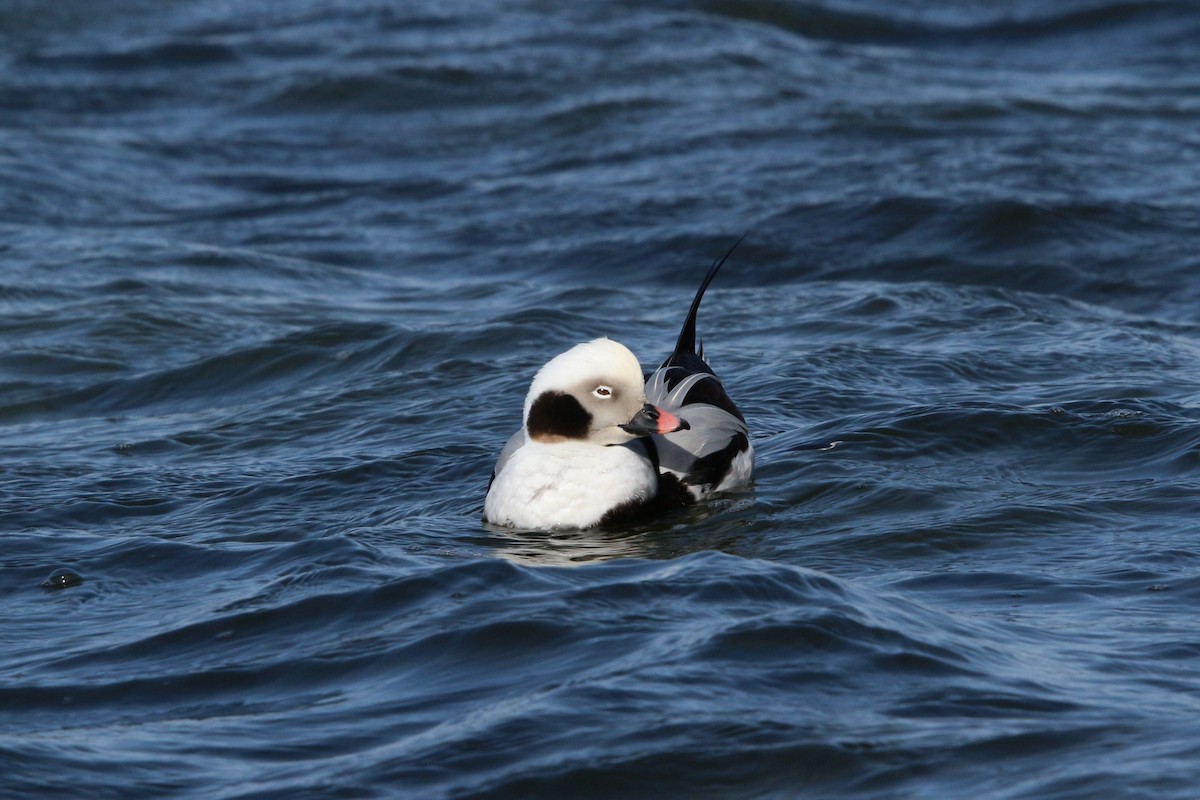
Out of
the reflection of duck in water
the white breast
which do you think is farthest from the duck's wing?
the white breast

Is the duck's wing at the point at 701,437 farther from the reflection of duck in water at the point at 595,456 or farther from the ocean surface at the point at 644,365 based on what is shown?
the ocean surface at the point at 644,365

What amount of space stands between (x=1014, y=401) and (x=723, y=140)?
797 cm

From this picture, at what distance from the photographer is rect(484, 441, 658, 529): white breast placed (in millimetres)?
7055

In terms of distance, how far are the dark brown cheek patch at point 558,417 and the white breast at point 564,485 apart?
4 cm

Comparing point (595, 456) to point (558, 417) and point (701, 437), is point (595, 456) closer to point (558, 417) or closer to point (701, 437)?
point (558, 417)

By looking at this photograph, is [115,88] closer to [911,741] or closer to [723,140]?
[723,140]

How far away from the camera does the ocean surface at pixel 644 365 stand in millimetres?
5121

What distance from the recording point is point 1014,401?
8617 millimetres

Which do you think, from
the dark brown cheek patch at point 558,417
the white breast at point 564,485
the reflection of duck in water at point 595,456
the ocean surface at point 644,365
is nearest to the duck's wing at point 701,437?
→ the reflection of duck in water at point 595,456

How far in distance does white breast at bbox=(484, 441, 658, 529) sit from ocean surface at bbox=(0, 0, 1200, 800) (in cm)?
14

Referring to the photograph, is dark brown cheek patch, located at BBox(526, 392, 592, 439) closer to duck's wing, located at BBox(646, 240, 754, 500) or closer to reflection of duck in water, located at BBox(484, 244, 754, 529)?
reflection of duck in water, located at BBox(484, 244, 754, 529)

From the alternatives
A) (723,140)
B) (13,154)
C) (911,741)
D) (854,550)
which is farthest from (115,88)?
(911,741)

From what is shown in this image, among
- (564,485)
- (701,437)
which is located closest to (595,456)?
(564,485)

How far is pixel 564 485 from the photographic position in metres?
7.09
